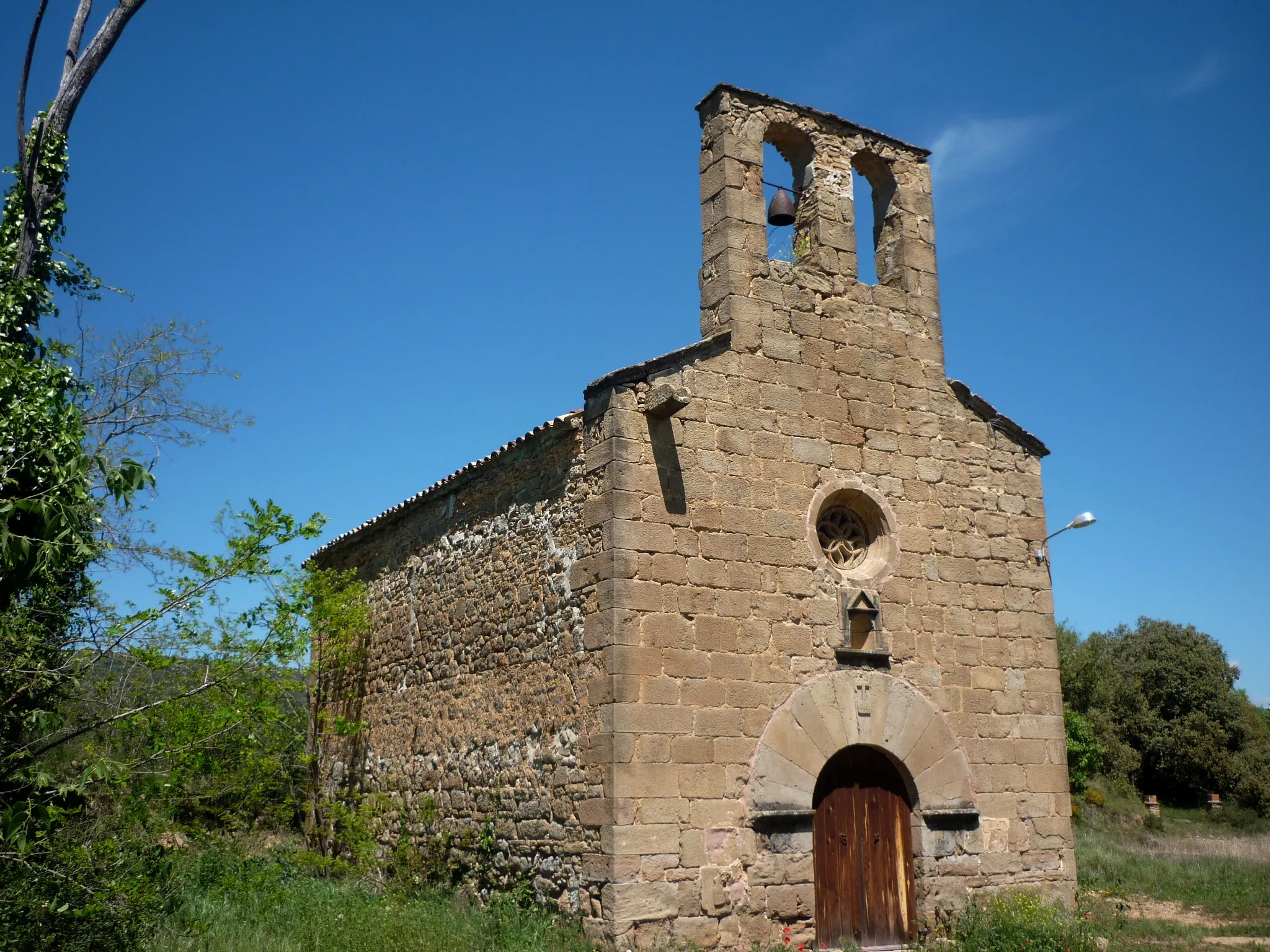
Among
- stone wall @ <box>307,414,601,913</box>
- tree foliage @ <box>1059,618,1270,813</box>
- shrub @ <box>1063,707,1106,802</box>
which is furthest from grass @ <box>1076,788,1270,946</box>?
stone wall @ <box>307,414,601,913</box>

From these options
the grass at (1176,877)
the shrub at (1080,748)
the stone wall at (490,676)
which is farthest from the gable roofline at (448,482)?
the shrub at (1080,748)

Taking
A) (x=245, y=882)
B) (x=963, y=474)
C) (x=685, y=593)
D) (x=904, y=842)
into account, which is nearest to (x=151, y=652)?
(x=245, y=882)

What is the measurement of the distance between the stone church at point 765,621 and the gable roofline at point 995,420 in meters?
0.02

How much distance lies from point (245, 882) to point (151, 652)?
8.67 feet

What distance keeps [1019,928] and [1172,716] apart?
21.9 metres

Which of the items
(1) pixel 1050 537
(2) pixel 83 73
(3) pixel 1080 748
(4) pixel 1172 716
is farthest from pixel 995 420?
(4) pixel 1172 716

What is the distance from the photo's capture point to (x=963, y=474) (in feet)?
33.0

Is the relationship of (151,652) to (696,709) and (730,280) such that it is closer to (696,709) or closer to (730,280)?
(696,709)

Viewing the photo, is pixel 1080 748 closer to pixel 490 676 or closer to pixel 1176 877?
pixel 1176 877

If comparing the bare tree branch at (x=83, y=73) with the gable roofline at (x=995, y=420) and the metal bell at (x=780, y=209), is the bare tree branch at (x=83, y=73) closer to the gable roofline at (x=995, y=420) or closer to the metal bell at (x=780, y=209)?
the metal bell at (x=780, y=209)

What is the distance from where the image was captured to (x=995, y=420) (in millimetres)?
10336

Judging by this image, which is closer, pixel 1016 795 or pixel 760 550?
pixel 760 550

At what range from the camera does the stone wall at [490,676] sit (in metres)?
8.40

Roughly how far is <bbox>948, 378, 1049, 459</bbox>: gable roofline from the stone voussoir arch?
113 inches
